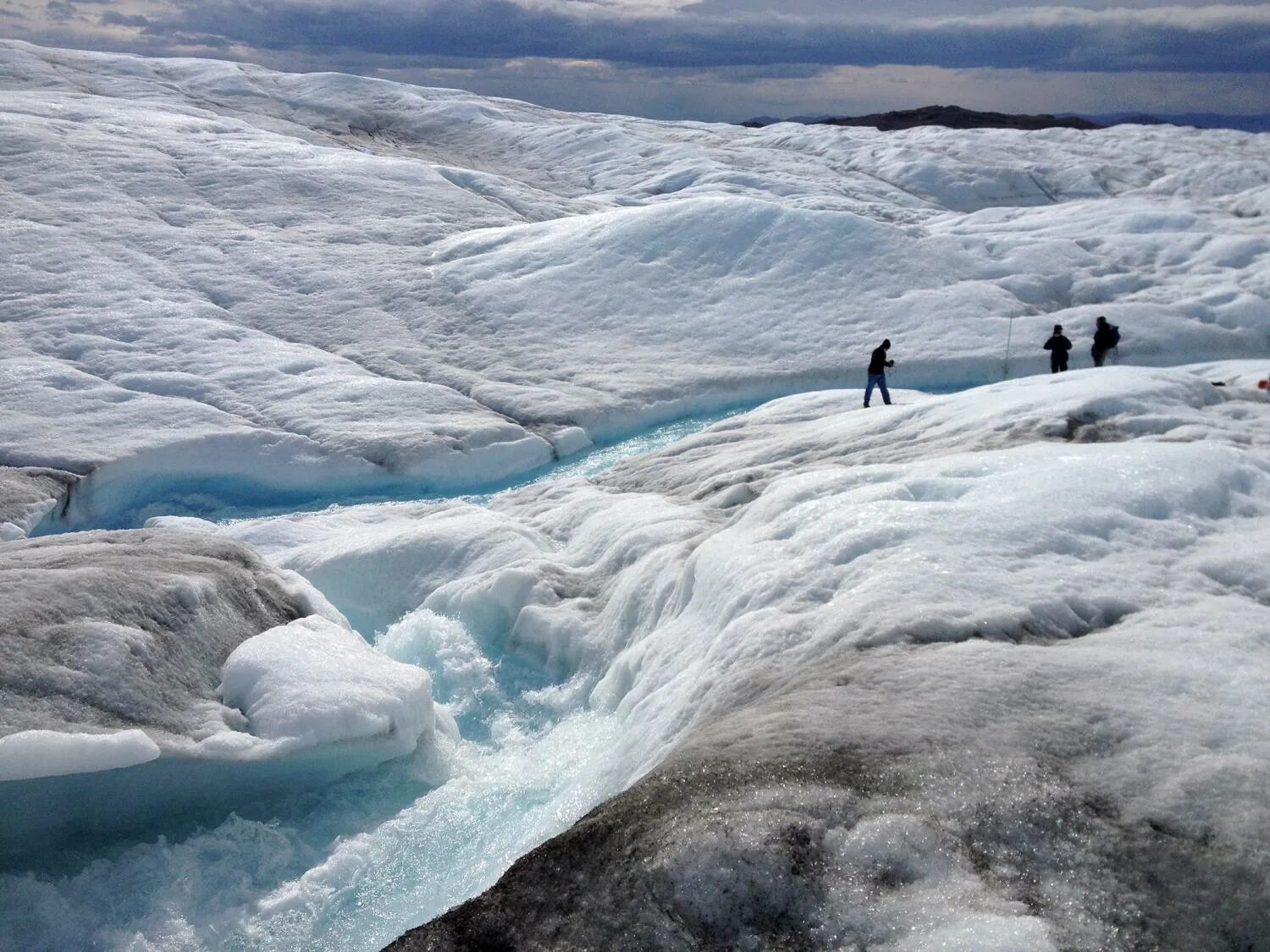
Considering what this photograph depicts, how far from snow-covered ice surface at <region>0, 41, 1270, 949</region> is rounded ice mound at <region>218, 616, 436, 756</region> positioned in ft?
0.12

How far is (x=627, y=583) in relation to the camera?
1175 centimetres

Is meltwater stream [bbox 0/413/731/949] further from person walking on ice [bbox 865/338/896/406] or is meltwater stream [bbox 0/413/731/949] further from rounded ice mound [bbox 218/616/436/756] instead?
person walking on ice [bbox 865/338/896/406]

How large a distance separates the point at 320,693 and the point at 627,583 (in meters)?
3.94

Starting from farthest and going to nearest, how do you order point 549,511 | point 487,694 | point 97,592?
1. point 549,511
2. point 487,694
3. point 97,592

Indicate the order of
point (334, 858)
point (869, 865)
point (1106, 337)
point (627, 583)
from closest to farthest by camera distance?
1. point (869, 865)
2. point (334, 858)
3. point (627, 583)
4. point (1106, 337)

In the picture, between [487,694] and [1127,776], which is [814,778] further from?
[487,694]

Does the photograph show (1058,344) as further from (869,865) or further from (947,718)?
(869,865)

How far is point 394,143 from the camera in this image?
47.4 metres

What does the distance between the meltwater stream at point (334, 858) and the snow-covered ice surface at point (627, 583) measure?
0.04m

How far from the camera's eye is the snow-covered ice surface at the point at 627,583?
5.16 m

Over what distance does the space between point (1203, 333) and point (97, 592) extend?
2342 centimetres

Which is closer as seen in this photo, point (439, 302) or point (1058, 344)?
point (1058, 344)

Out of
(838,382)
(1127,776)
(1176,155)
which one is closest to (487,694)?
(1127,776)

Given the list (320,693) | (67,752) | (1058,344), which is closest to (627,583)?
(320,693)
